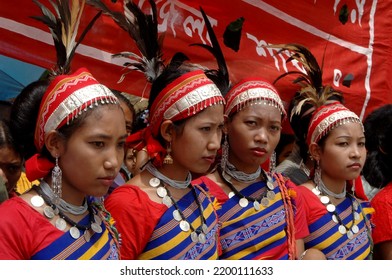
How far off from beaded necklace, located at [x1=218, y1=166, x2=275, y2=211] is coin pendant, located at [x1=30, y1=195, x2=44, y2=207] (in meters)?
1.27

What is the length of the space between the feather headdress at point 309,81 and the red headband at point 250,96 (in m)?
0.52

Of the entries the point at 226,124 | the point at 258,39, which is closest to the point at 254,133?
the point at 226,124

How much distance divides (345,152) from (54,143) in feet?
6.94

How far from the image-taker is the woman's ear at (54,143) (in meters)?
2.87

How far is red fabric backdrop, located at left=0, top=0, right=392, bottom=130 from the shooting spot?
163 inches

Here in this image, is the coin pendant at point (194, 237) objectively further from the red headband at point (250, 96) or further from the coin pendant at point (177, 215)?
the red headband at point (250, 96)

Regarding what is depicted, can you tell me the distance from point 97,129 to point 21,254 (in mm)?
582

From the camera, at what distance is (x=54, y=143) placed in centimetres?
289

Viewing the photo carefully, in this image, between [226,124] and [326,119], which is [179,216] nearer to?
[226,124]

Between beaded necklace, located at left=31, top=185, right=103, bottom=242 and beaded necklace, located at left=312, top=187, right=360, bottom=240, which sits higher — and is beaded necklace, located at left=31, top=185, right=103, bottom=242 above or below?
above

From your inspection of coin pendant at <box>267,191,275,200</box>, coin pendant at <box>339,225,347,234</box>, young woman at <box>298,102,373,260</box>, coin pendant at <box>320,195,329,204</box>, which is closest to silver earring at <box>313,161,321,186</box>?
young woman at <box>298,102,373,260</box>

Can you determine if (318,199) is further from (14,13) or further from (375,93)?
(14,13)

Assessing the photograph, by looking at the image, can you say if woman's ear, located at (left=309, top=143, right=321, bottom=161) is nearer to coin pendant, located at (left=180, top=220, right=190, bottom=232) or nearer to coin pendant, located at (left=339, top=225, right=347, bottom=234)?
coin pendant, located at (left=339, top=225, right=347, bottom=234)

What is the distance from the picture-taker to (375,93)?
5.66m
